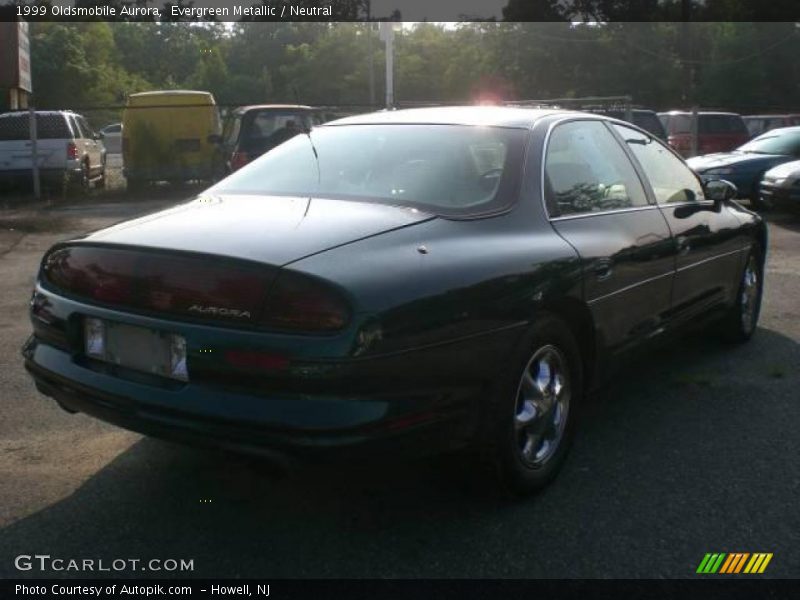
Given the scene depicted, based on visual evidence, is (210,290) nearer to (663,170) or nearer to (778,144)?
(663,170)

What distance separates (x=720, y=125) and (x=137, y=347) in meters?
20.9

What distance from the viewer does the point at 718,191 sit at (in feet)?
17.9

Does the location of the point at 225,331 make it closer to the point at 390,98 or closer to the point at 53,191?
the point at 53,191

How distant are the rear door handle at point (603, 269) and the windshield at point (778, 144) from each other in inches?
477

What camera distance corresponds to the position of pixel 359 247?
3115mm

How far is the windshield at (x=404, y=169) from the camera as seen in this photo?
3699mm

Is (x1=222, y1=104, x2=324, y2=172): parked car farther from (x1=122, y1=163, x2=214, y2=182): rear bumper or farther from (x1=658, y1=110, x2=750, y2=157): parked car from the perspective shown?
(x1=658, y1=110, x2=750, y2=157): parked car

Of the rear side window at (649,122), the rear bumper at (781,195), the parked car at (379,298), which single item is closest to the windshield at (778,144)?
the rear bumper at (781,195)

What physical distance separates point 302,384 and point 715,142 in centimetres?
2051

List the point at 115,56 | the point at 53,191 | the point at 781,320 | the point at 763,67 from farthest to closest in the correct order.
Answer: the point at 115,56 → the point at 763,67 → the point at 53,191 → the point at 781,320

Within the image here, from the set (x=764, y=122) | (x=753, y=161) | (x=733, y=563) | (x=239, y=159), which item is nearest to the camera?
(x=733, y=563)

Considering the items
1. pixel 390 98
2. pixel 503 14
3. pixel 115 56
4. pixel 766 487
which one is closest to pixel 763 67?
pixel 503 14

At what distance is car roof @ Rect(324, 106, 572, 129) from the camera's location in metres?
4.20

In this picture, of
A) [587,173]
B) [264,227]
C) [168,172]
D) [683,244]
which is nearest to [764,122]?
[168,172]
